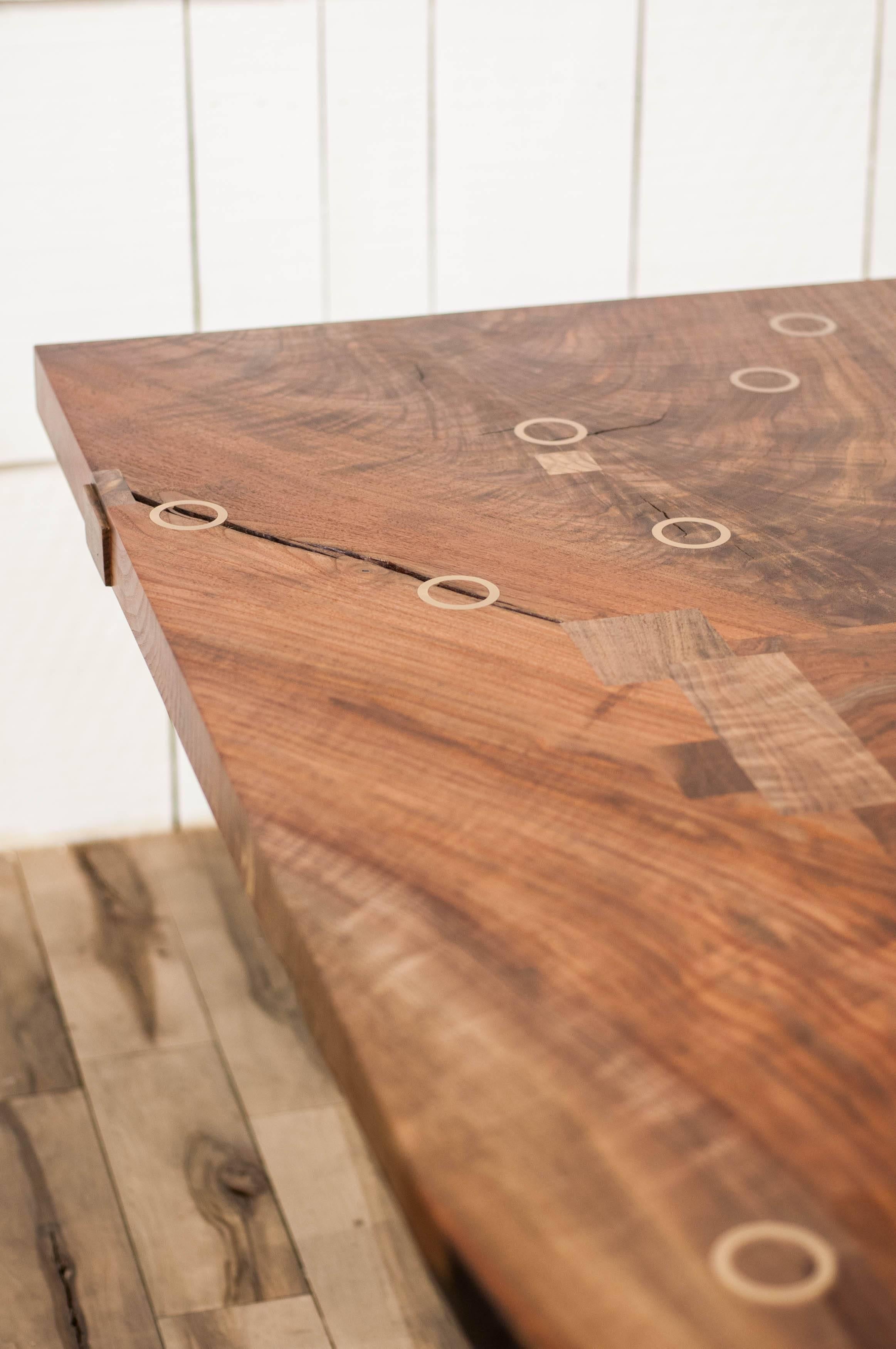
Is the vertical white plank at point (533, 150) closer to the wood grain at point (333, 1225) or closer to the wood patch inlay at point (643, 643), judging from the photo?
the wood grain at point (333, 1225)

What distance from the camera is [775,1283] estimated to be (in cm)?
44

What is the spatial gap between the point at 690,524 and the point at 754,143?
51.7 inches

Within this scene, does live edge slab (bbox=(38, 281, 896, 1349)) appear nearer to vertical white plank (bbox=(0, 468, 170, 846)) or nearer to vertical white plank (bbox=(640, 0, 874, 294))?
vertical white plank (bbox=(0, 468, 170, 846))

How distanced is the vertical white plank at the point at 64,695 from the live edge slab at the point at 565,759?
0.80m

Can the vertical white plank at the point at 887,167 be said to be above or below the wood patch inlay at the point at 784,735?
above

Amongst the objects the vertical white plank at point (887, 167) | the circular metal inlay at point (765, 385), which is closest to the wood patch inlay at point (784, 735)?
→ the circular metal inlay at point (765, 385)

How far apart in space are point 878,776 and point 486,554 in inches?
11.5

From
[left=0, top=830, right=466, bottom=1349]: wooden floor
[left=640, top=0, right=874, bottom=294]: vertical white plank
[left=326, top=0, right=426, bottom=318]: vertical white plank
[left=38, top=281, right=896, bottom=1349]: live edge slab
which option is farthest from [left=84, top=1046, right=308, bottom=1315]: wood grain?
[left=640, top=0, right=874, bottom=294]: vertical white plank

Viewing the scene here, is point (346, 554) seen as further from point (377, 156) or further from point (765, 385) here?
point (377, 156)

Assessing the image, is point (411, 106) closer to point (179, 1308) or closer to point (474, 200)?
point (474, 200)

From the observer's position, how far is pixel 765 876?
617mm

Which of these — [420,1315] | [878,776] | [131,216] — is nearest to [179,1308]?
[420,1315]

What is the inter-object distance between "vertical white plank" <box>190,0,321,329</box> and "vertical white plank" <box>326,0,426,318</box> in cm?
3

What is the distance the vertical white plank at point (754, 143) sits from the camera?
1.98 metres
